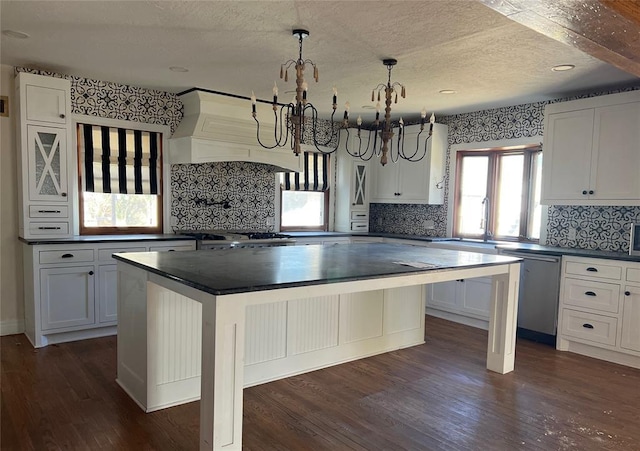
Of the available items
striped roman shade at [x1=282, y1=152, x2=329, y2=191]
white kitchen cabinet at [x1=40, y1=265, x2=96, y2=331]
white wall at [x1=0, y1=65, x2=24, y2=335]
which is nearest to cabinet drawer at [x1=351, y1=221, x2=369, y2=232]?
striped roman shade at [x1=282, y1=152, x2=329, y2=191]

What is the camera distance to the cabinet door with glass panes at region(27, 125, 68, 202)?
3.90 metres

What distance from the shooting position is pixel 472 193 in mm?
5625

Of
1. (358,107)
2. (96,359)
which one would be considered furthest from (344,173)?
(96,359)

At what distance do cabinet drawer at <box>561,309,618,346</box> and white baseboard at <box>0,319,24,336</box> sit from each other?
16.3 ft

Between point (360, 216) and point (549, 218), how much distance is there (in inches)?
97.0

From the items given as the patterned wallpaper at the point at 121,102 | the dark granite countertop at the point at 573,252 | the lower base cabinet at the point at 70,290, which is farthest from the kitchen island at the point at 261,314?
the patterned wallpaper at the point at 121,102

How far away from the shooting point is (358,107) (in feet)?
17.4

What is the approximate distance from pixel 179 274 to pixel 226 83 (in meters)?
2.69

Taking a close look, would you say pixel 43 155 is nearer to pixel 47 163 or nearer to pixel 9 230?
pixel 47 163

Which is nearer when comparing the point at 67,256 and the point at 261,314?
the point at 261,314

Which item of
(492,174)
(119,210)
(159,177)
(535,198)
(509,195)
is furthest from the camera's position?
(492,174)

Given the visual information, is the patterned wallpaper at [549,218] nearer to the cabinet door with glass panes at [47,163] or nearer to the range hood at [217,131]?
the range hood at [217,131]

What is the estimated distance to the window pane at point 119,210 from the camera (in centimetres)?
453

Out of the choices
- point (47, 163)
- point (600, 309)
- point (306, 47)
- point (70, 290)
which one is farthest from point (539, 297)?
point (47, 163)
